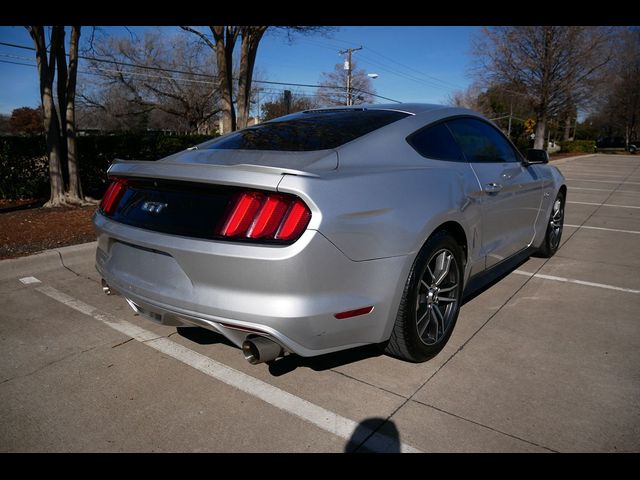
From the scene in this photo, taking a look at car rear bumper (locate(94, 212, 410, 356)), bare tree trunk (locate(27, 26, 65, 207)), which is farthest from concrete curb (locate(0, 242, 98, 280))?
bare tree trunk (locate(27, 26, 65, 207))

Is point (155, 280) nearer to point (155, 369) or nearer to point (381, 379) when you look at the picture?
point (155, 369)

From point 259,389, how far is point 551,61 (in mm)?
29529

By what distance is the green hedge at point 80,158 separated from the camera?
29.7ft

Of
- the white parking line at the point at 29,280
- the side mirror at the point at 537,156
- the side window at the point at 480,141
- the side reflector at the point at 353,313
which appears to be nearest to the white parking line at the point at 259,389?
the side reflector at the point at 353,313

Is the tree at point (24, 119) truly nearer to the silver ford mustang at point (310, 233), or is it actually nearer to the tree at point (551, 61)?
the tree at point (551, 61)

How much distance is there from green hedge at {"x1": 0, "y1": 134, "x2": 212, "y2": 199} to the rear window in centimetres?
770

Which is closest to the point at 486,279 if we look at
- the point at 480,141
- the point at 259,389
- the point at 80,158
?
the point at 480,141

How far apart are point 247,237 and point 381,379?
1.19m

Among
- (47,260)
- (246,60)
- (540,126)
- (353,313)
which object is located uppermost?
(246,60)

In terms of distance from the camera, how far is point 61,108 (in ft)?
28.4

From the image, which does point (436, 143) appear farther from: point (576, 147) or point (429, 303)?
point (576, 147)

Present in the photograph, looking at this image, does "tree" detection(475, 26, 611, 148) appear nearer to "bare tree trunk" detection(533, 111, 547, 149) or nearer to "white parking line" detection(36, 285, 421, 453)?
"bare tree trunk" detection(533, 111, 547, 149)

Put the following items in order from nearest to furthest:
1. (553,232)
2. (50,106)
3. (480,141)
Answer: (480,141) → (553,232) → (50,106)

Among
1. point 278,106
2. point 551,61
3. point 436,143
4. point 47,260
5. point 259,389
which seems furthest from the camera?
point 278,106
